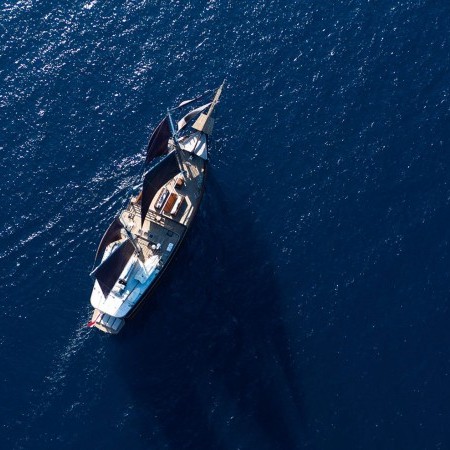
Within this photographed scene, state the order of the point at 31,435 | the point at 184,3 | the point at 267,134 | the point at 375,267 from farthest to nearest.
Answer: the point at 184,3 → the point at 267,134 → the point at 375,267 → the point at 31,435

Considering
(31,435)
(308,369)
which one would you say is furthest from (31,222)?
(308,369)

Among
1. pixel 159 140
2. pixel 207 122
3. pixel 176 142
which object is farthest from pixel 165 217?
pixel 207 122

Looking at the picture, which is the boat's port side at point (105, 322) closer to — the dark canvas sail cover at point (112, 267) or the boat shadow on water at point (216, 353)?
the boat shadow on water at point (216, 353)

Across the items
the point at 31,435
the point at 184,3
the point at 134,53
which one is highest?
the point at 184,3

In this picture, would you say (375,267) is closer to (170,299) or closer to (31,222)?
(170,299)

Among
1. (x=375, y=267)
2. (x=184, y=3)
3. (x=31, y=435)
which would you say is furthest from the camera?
(x=184, y=3)

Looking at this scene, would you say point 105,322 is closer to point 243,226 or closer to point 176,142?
point 243,226

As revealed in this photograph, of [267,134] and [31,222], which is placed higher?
[267,134]
